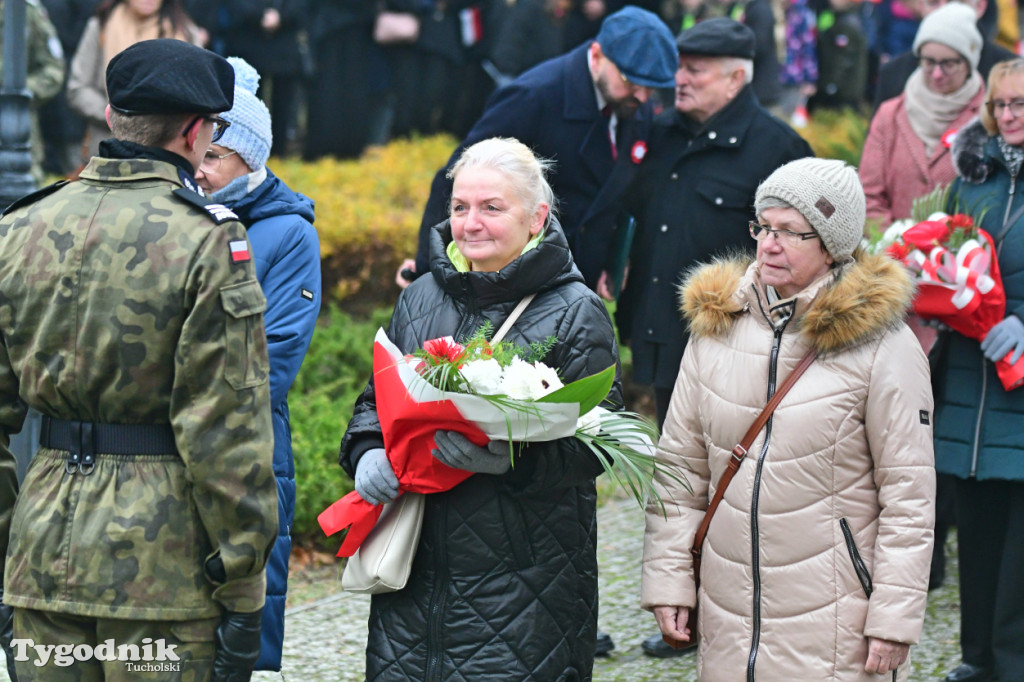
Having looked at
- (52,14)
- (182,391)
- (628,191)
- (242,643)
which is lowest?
(242,643)

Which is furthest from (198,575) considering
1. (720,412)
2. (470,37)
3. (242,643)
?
(470,37)

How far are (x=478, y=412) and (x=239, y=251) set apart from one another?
2.42 feet

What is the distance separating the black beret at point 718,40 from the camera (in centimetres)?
539

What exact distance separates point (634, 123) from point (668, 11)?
23.9 feet

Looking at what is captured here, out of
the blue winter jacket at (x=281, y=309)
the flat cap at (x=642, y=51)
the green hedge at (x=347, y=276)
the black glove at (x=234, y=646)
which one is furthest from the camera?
the green hedge at (x=347, y=276)

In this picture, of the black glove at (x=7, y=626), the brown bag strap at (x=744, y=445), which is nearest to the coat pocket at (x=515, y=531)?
the brown bag strap at (x=744, y=445)

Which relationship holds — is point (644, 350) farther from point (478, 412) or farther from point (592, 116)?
point (478, 412)

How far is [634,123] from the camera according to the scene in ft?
A: 18.4

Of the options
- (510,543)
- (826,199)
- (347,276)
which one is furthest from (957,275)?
(347,276)

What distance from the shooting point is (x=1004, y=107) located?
4996 millimetres

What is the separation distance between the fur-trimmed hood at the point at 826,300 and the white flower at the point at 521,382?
0.73 m

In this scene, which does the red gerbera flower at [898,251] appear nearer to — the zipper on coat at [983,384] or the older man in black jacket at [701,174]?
the zipper on coat at [983,384]

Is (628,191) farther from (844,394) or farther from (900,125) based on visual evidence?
(844,394)

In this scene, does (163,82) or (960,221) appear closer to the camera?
(163,82)
